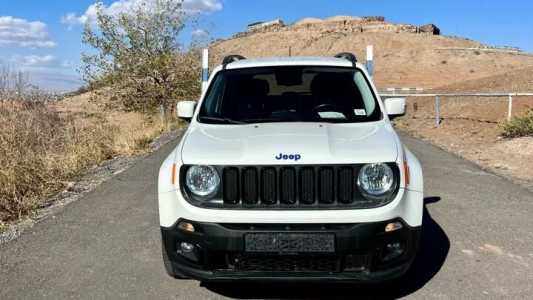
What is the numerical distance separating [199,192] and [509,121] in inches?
452

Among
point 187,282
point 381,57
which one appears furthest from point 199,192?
point 381,57

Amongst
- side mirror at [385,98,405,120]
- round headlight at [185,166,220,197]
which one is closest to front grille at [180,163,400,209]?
round headlight at [185,166,220,197]

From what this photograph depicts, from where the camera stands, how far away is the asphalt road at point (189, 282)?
13.9ft

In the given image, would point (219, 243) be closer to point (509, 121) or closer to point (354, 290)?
point (354, 290)

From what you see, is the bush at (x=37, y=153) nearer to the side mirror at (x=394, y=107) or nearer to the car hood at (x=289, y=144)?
the car hood at (x=289, y=144)

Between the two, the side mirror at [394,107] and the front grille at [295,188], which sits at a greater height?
the side mirror at [394,107]

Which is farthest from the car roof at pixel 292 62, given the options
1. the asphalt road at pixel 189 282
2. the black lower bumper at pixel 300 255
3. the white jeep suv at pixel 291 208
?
the black lower bumper at pixel 300 255

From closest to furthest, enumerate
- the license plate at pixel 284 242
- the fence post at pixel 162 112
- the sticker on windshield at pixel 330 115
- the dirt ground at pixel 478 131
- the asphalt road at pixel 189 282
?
the license plate at pixel 284 242
the asphalt road at pixel 189 282
the sticker on windshield at pixel 330 115
the dirt ground at pixel 478 131
the fence post at pixel 162 112

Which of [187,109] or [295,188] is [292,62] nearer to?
[187,109]

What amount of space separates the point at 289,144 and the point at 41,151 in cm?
739

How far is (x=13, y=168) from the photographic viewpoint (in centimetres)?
791

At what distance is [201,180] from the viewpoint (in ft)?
12.4

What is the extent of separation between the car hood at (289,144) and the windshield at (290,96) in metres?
0.35

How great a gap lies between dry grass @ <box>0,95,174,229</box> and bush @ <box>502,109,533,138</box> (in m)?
8.31
